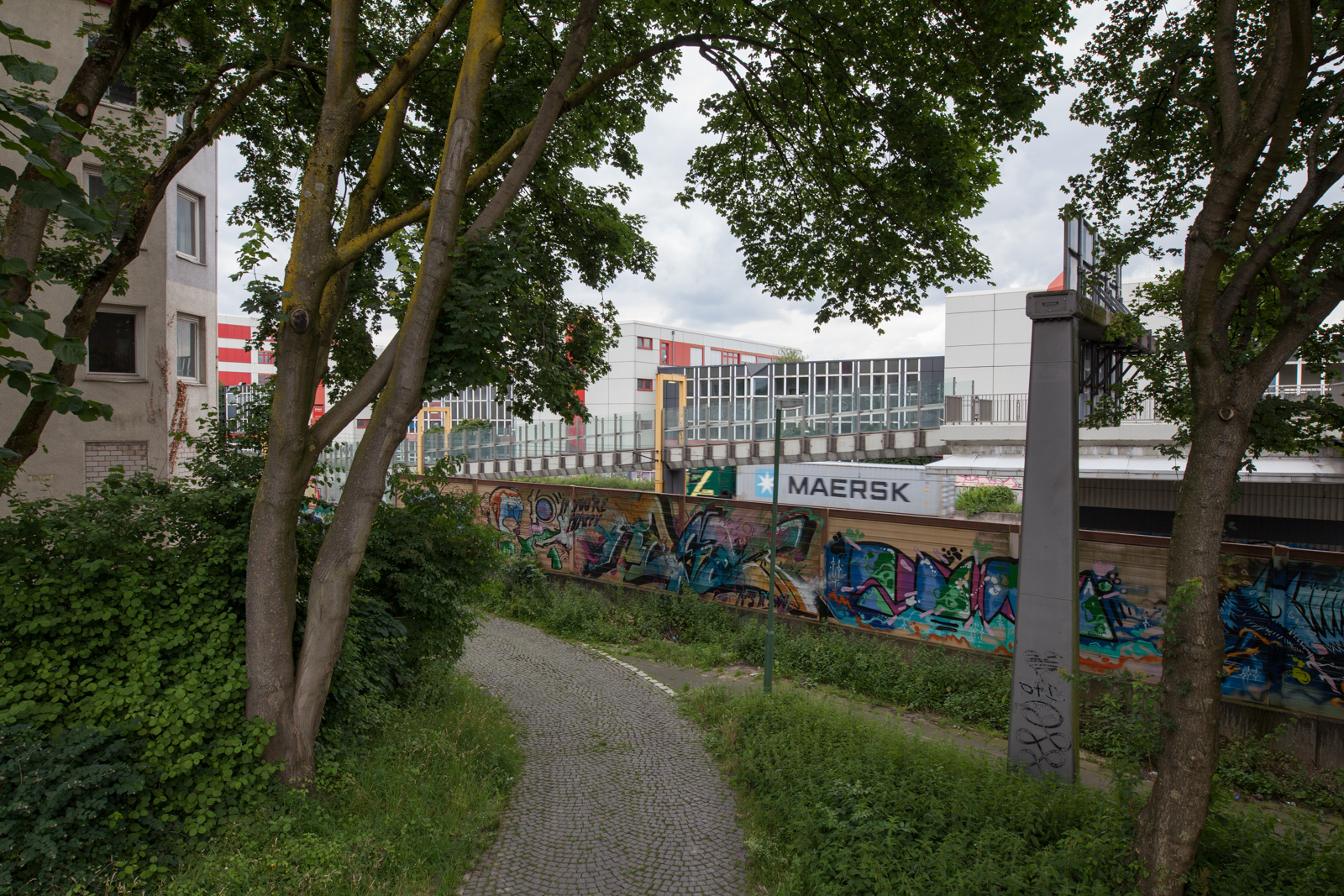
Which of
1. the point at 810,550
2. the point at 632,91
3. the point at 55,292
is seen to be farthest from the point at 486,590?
the point at 55,292

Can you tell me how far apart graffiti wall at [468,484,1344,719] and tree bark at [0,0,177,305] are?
8.42 metres

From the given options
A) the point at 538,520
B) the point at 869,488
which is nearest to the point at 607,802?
the point at 538,520

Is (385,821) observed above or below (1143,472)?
below

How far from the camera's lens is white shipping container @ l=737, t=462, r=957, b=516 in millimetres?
27016

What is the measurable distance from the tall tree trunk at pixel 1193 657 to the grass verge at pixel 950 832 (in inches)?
8.0

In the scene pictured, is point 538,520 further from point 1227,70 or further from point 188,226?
point 1227,70

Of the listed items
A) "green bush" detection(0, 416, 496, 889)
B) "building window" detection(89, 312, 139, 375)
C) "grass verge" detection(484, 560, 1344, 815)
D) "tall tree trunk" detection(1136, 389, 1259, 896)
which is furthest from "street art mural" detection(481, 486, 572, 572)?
"tall tree trunk" detection(1136, 389, 1259, 896)

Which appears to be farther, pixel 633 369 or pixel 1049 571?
pixel 633 369

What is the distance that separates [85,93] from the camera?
6023 millimetres

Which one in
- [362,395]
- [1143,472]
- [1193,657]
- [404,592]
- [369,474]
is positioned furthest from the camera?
[1143,472]

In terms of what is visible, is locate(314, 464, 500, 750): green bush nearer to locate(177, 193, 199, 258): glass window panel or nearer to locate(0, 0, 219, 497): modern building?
locate(0, 0, 219, 497): modern building

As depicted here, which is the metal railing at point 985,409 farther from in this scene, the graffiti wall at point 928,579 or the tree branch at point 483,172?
the tree branch at point 483,172

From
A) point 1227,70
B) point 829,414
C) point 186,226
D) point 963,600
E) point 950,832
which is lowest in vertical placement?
point 950,832

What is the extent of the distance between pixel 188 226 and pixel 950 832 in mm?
18487
